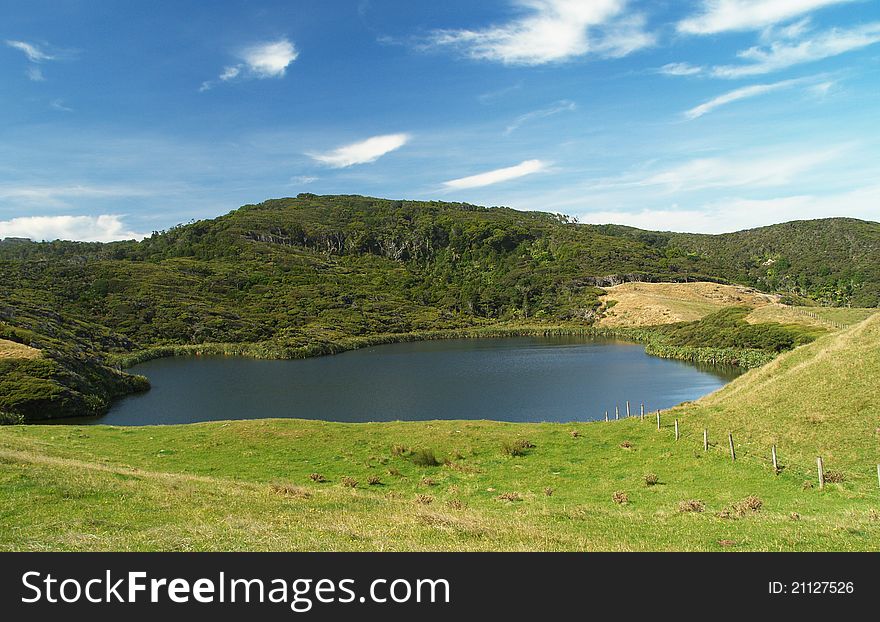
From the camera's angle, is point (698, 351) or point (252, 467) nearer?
point (252, 467)

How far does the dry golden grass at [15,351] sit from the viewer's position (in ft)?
264

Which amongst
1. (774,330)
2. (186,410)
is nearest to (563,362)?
(774,330)

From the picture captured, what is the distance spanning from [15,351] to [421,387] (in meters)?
64.1

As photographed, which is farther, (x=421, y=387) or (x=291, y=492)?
(x=421, y=387)

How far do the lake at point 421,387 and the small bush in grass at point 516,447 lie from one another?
29.6 meters

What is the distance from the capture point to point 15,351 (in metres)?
82.4

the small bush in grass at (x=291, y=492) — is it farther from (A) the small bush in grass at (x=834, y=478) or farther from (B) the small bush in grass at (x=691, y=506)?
(A) the small bush in grass at (x=834, y=478)

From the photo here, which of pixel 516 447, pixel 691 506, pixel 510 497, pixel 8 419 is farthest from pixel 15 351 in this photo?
pixel 691 506

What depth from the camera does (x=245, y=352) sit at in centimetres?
16662

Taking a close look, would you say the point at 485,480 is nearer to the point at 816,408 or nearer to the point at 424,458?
the point at 424,458

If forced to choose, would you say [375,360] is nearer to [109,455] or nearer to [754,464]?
[109,455]

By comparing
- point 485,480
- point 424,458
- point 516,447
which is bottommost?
point 485,480

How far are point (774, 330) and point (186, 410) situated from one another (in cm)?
11510

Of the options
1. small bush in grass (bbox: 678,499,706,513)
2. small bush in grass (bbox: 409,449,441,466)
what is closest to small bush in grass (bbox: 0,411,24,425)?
small bush in grass (bbox: 409,449,441,466)
